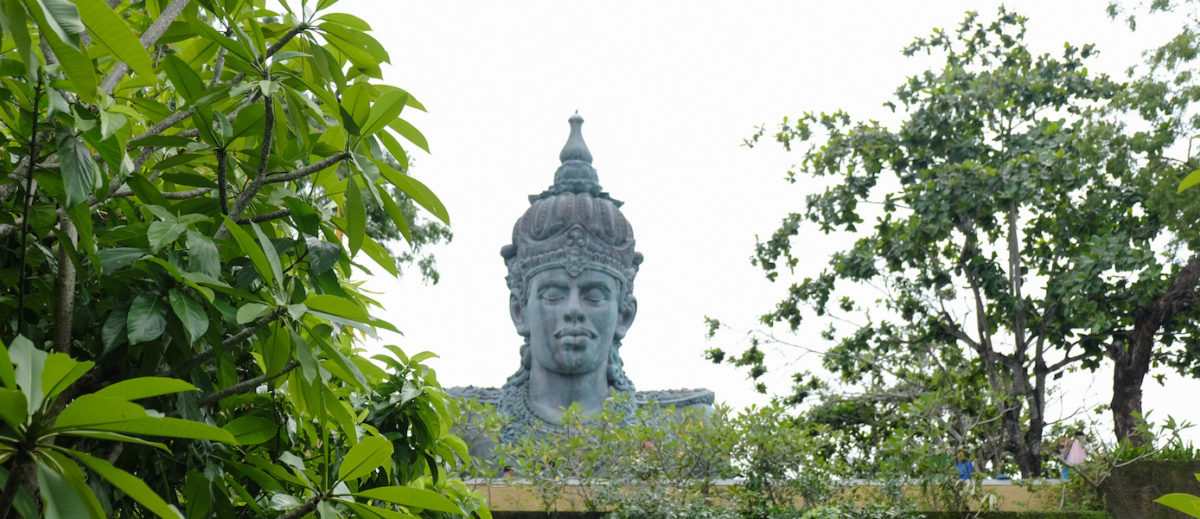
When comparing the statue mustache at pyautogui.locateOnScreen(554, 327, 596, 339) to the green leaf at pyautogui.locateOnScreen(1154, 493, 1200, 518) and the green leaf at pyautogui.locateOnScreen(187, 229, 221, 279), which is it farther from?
the green leaf at pyautogui.locateOnScreen(1154, 493, 1200, 518)

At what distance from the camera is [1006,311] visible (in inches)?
372

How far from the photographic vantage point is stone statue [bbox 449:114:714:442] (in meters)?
8.27

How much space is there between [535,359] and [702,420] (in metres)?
2.24

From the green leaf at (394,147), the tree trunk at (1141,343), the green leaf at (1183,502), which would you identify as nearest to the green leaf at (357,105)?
the green leaf at (394,147)

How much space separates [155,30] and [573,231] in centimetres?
675

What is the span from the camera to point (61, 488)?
3.91 ft

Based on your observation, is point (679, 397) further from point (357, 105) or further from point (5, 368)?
point (5, 368)

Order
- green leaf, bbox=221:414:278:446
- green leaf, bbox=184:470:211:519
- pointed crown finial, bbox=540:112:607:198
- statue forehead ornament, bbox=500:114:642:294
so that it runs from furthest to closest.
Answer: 1. pointed crown finial, bbox=540:112:607:198
2. statue forehead ornament, bbox=500:114:642:294
3. green leaf, bbox=221:414:278:446
4. green leaf, bbox=184:470:211:519

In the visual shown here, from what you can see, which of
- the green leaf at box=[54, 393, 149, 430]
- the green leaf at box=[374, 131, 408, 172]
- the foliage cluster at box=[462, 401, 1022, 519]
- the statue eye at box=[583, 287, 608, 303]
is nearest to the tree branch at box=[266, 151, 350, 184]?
the green leaf at box=[374, 131, 408, 172]

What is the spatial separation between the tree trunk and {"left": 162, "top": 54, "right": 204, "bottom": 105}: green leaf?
30.5ft

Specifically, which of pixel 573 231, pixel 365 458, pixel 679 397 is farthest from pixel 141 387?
pixel 679 397

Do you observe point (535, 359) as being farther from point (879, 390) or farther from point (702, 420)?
point (879, 390)

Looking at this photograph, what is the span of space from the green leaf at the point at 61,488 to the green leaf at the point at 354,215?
54 cm

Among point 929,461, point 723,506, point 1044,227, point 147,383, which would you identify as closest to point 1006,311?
point 1044,227
